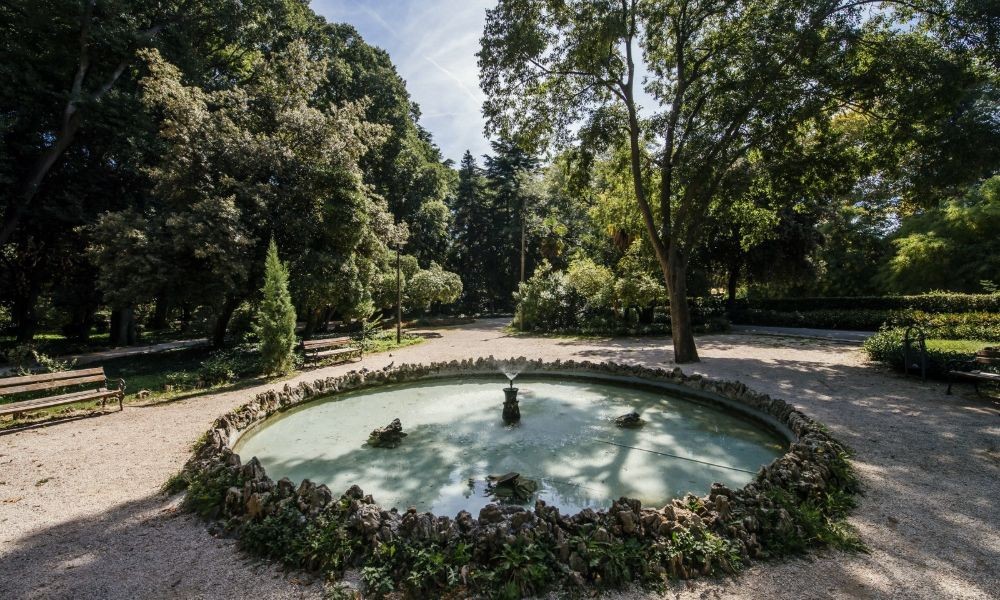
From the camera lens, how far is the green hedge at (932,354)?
878cm

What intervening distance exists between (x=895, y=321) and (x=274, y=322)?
23.5 m

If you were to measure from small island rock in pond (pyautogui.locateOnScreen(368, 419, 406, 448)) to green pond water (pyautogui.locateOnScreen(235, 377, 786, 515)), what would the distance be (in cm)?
13

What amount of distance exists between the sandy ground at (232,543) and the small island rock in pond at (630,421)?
2868mm

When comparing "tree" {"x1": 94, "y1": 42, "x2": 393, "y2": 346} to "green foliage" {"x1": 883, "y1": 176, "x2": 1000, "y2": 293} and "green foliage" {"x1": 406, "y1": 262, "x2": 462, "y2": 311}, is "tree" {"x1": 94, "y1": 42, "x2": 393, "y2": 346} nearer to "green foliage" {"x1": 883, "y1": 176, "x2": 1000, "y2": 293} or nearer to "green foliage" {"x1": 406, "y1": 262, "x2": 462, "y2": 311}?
"green foliage" {"x1": 406, "y1": 262, "x2": 462, "y2": 311}

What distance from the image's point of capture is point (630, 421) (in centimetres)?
711

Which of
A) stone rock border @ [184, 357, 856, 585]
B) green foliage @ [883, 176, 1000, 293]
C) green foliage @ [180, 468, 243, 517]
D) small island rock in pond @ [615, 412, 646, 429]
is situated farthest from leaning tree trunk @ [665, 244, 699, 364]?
green foliage @ [883, 176, 1000, 293]

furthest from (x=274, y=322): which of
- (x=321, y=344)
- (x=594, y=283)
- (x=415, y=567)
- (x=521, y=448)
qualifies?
(x=594, y=283)

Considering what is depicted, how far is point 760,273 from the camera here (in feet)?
75.5

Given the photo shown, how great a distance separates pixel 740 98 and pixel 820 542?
10942 millimetres


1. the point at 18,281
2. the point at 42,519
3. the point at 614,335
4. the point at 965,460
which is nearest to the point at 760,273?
the point at 614,335

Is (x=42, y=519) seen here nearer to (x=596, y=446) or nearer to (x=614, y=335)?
(x=596, y=446)

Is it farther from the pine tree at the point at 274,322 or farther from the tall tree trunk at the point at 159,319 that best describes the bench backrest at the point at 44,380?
the tall tree trunk at the point at 159,319

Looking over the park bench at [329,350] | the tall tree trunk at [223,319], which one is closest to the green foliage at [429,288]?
the tall tree trunk at [223,319]

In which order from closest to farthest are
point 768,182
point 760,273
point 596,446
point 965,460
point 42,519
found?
point 42,519
point 965,460
point 596,446
point 768,182
point 760,273
